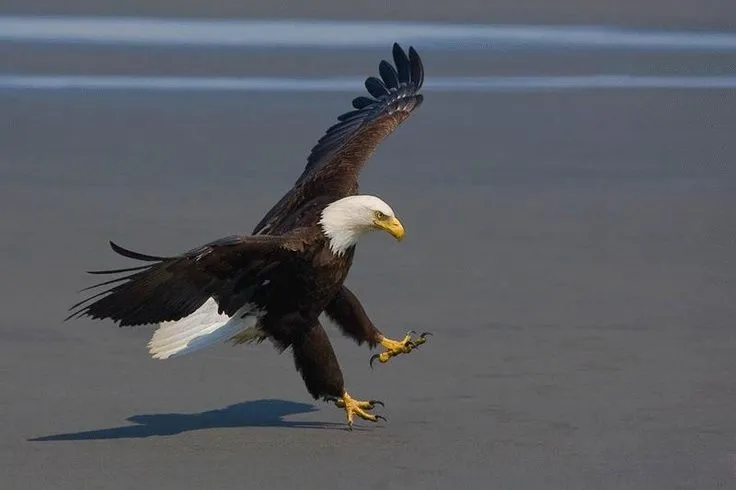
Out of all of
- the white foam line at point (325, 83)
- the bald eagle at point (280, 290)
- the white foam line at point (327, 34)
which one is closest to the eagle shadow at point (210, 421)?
the bald eagle at point (280, 290)

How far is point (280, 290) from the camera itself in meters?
5.43

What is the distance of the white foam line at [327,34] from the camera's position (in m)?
13.8

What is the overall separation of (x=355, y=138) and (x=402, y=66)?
0.90 meters

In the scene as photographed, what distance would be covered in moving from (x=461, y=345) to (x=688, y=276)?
4.46ft

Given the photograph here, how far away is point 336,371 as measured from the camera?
5.45 m

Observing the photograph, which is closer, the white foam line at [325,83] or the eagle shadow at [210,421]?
the eagle shadow at [210,421]

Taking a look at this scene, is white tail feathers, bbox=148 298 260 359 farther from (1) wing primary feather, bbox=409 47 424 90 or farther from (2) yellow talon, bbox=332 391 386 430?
(1) wing primary feather, bbox=409 47 424 90

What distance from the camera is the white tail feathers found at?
5.43m

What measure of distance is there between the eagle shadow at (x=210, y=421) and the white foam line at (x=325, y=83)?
20.4 feet

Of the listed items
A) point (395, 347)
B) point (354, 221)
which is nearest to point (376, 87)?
point (395, 347)

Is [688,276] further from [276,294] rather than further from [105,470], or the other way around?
[105,470]

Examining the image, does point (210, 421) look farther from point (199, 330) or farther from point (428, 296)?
point (428, 296)

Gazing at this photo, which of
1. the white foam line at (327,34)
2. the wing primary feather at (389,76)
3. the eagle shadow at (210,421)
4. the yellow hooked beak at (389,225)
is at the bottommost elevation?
the eagle shadow at (210,421)

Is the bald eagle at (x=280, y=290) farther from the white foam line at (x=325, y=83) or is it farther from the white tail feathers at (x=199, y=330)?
the white foam line at (x=325, y=83)
